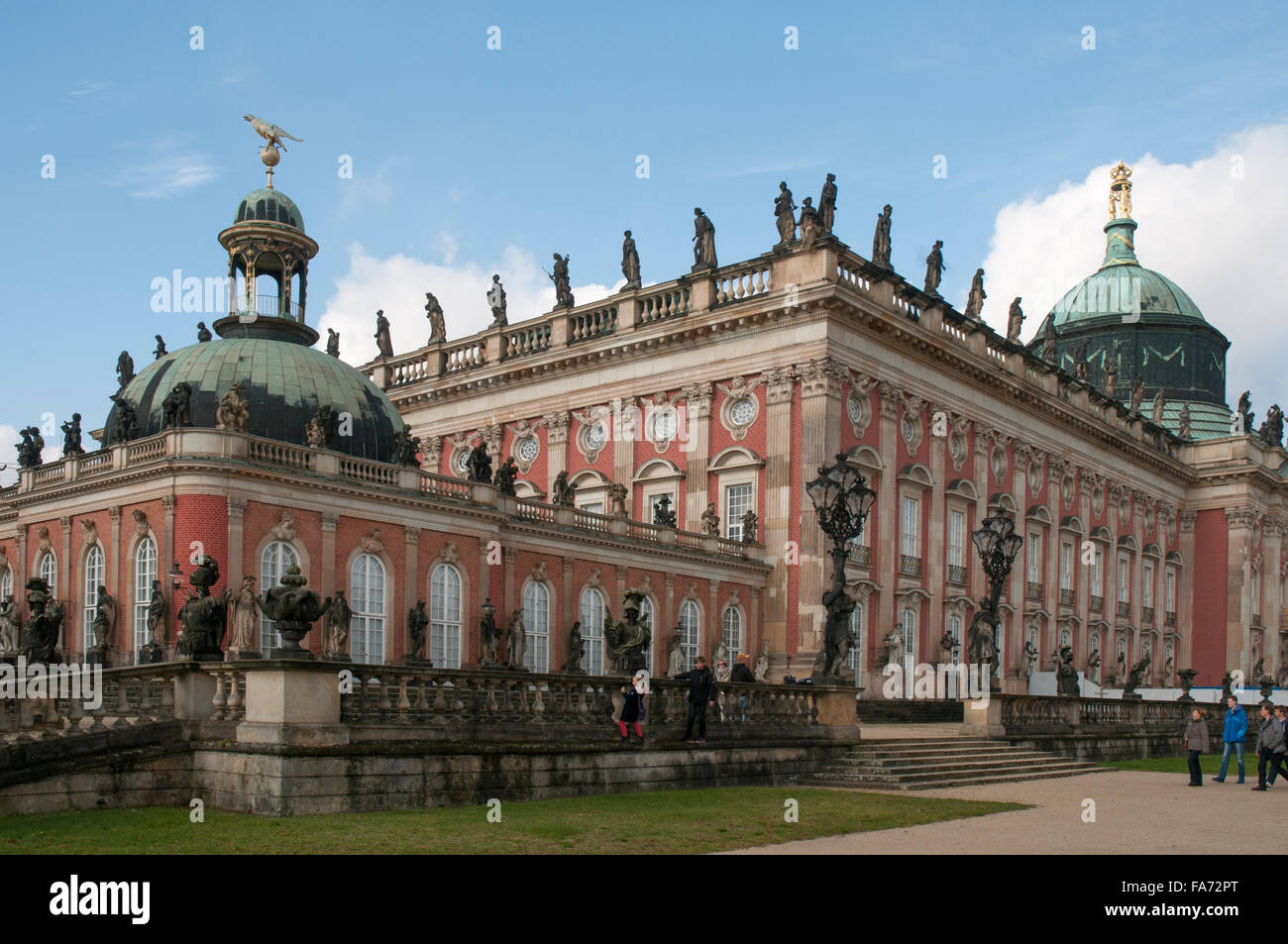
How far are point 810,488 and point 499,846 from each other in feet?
44.0

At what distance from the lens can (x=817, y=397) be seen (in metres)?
39.2

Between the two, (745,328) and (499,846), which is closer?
(499,846)

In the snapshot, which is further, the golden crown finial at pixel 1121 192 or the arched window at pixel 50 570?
the golden crown finial at pixel 1121 192

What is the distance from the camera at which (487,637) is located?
33.2m

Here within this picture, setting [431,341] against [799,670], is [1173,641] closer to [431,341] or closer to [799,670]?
[799,670]

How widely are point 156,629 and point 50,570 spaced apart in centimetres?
593

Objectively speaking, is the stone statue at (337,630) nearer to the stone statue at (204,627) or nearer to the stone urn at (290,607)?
the stone statue at (204,627)

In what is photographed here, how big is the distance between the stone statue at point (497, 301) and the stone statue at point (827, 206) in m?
13.6

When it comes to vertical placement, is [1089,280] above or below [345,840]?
above

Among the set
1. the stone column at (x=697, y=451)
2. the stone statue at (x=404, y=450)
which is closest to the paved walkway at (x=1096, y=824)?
the stone statue at (x=404, y=450)

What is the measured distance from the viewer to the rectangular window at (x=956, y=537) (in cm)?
4531

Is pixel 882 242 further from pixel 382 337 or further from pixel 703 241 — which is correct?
pixel 382 337

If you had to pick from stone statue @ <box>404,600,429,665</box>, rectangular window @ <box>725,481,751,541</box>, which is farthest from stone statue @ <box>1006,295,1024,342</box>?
stone statue @ <box>404,600,429,665</box>

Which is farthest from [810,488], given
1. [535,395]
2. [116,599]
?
[535,395]
